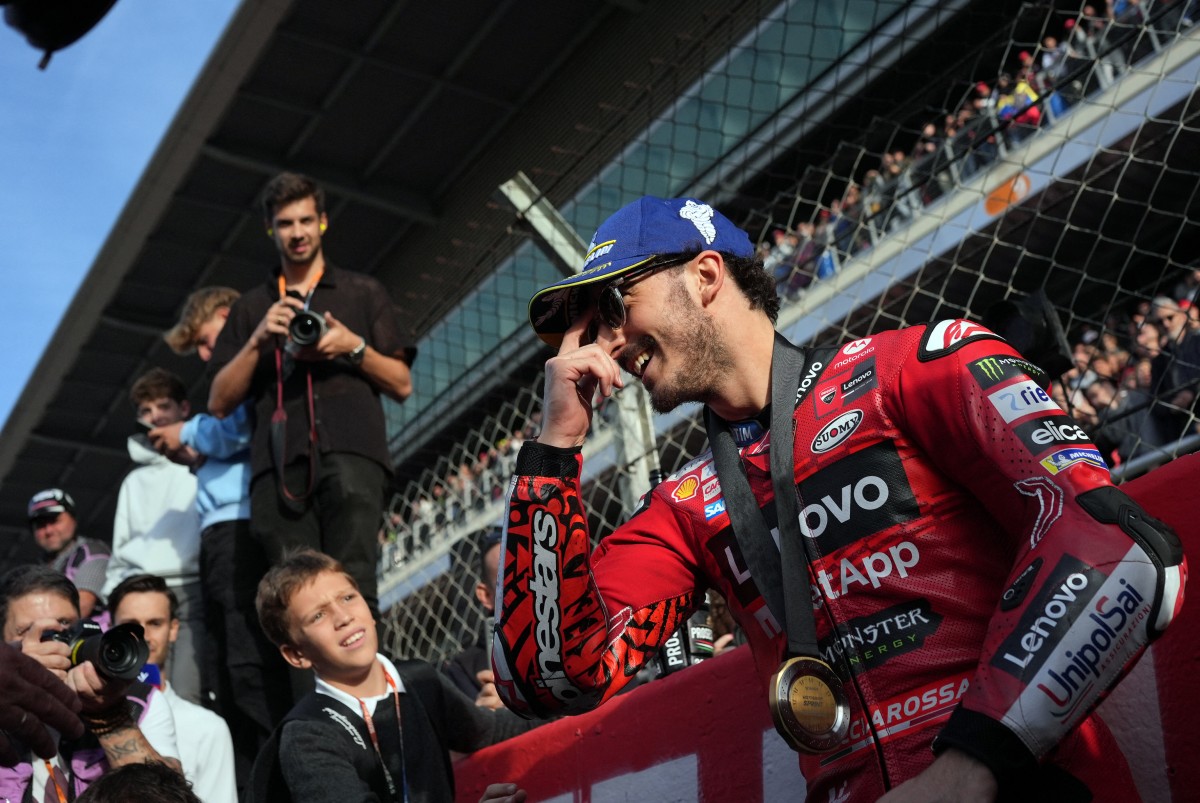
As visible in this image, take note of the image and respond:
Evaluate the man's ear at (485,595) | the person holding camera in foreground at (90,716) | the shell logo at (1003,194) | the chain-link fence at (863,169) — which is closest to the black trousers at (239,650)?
the person holding camera in foreground at (90,716)

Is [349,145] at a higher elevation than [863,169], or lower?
higher

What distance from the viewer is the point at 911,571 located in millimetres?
1938

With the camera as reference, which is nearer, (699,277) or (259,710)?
(699,277)

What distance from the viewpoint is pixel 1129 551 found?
1.65m

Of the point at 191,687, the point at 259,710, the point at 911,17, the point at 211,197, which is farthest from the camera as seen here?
the point at 211,197

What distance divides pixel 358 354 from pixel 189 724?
1.24m

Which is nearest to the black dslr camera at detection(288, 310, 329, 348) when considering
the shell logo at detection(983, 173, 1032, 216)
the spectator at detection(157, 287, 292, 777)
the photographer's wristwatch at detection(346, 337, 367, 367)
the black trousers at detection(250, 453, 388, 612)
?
the photographer's wristwatch at detection(346, 337, 367, 367)

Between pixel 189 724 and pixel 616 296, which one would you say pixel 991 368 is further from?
pixel 189 724

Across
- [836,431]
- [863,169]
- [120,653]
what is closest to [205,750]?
A: [120,653]

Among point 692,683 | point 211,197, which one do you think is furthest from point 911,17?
point 211,197

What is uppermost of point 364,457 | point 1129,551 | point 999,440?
point 364,457

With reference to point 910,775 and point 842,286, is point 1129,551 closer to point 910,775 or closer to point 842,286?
point 910,775

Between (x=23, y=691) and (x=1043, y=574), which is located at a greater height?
(x=23, y=691)

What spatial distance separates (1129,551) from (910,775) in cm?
46
